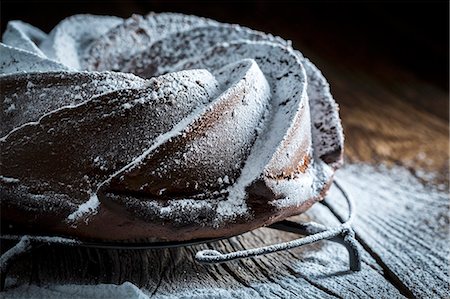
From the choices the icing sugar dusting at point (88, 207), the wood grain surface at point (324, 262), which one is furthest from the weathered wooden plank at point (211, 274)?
the icing sugar dusting at point (88, 207)

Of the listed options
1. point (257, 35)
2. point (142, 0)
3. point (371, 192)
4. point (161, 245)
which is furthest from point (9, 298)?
point (142, 0)

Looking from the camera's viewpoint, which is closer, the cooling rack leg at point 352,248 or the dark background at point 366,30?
the cooling rack leg at point 352,248

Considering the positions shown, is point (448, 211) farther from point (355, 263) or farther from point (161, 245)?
point (161, 245)

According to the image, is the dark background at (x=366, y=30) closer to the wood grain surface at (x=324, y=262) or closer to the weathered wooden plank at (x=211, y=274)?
the wood grain surface at (x=324, y=262)

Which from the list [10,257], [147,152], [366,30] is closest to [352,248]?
[147,152]

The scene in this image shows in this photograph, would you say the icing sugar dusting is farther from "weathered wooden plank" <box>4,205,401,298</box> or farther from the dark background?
the dark background
